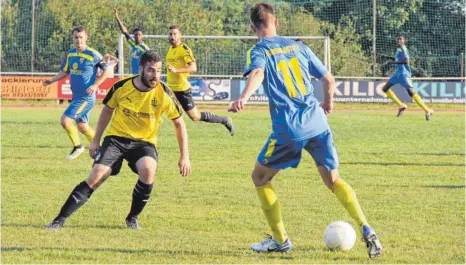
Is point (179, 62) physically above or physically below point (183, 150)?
above

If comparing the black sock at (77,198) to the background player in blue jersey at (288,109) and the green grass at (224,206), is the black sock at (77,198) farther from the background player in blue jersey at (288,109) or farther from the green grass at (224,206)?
the background player in blue jersey at (288,109)

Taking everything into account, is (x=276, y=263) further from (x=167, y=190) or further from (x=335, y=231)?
(x=167, y=190)

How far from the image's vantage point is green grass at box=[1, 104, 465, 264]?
261 inches

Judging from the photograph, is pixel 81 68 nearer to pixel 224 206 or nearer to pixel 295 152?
pixel 224 206

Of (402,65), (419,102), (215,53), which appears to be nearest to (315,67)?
(402,65)

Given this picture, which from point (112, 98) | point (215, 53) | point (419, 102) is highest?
point (112, 98)

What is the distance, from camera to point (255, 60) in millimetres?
6410

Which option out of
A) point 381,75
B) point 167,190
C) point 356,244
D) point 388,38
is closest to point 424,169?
point 167,190

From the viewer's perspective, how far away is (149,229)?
25.1 ft

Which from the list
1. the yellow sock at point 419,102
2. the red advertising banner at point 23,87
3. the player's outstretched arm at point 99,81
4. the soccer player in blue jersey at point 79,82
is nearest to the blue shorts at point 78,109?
the soccer player in blue jersey at point 79,82

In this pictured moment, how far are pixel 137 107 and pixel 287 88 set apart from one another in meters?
1.62

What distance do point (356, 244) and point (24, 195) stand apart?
430cm

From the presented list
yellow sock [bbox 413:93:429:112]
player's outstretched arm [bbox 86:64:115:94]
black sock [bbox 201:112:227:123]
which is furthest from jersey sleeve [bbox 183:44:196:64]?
yellow sock [bbox 413:93:429:112]

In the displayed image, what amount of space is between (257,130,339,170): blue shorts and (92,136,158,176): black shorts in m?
1.39
